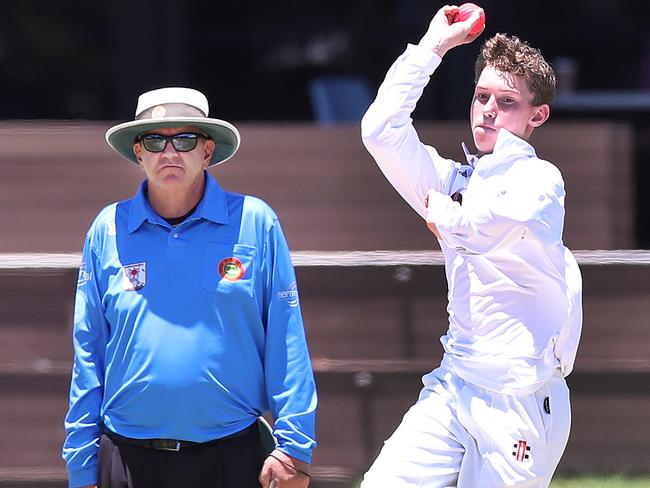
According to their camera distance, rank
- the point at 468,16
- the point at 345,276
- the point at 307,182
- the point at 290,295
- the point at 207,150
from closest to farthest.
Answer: the point at 468,16, the point at 290,295, the point at 207,150, the point at 345,276, the point at 307,182

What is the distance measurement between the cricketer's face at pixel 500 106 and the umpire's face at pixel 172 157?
78cm

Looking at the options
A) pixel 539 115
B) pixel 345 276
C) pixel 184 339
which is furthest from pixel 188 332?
pixel 345 276

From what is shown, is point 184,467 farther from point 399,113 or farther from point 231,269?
point 399,113

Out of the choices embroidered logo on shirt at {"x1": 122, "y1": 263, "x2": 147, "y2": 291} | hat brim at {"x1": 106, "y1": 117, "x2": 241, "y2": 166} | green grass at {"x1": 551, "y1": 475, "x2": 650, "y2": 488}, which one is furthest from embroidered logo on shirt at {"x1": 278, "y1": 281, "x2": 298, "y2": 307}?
green grass at {"x1": 551, "y1": 475, "x2": 650, "y2": 488}

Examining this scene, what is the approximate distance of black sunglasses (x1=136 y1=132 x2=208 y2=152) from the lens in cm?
377

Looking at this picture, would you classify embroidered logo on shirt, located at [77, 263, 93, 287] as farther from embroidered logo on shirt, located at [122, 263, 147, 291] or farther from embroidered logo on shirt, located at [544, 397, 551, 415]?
embroidered logo on shirt, located at [544, 397, 551, 415]

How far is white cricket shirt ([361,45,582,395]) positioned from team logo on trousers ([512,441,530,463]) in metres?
0.14

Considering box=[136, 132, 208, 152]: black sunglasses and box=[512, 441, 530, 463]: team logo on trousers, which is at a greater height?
box=[136, 132, 208, 152]: black sunglasses

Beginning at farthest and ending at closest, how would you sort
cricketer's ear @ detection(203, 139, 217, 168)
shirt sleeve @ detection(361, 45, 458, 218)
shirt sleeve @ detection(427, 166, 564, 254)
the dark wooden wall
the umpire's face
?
the dark wooden wall → cricketer's ear @ detection(203, 139, 217, 168) → the umpire's face → shirt sleeve @ detection(361, 45, 458, 218) → shirt sleeve @ detection(427, 166, 564, 254)

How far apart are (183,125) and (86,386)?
775 millimetres

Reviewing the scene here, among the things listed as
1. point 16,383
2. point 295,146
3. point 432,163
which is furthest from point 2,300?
point 432,163

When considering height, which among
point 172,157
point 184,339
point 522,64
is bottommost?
point 184,339

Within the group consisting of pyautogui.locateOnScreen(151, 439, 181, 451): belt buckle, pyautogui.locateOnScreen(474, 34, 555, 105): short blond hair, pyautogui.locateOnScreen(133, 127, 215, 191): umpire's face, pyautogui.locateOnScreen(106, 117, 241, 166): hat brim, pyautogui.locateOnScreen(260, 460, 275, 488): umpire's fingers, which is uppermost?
pyautogui.locateOnScreen(474, 34, 555, 105): short blond hair

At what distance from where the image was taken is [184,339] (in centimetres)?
369
